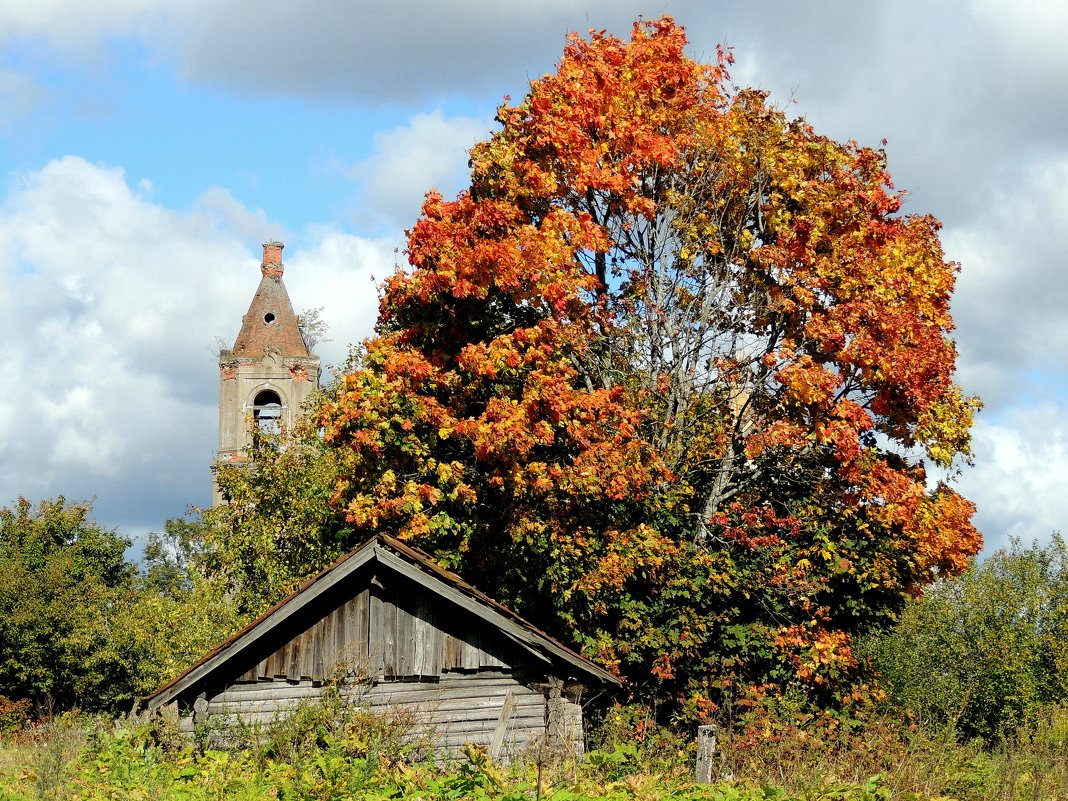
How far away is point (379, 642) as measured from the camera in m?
15.7

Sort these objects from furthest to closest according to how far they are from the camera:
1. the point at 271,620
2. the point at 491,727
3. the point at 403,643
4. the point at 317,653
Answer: the point at 491,727 < the point at 403,643 < the point at 317,653 < the point at 271,620

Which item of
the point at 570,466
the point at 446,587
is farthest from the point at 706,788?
the point at 570,466

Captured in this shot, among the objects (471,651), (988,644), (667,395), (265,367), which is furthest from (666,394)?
(265,367)

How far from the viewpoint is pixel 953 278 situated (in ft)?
65.4

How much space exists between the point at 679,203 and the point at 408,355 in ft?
21.2

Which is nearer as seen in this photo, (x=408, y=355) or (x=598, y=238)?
(x=408, y=355)

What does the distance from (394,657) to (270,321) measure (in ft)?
131

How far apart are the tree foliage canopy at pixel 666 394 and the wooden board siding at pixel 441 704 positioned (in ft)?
10.6

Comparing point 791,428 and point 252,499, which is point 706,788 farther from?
point 252,499

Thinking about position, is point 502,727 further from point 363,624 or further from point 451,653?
point 363,624

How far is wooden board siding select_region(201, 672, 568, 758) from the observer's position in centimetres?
1555

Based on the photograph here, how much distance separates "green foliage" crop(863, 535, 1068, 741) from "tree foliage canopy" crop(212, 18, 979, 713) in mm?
16730

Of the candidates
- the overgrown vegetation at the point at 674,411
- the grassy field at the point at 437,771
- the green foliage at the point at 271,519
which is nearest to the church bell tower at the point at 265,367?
the green foliage at the point at 271,519

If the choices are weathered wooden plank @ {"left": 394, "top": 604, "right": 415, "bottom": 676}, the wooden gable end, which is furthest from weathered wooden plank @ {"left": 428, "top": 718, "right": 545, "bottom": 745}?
weathered wooden plank @ {"left": 394, "top": 604, "right": 415, "bottom": 676}
